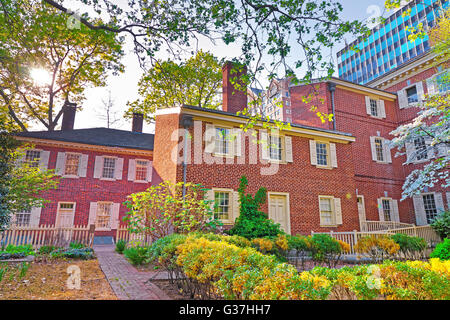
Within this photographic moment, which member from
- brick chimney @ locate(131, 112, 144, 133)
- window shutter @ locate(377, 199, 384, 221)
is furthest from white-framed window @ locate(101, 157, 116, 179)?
window shutter @ locate(377, 199, 384, 221)

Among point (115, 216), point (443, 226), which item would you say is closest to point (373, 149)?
point (443, 226)

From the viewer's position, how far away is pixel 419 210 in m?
18.0

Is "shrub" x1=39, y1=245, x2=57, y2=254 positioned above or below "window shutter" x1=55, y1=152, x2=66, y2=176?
below

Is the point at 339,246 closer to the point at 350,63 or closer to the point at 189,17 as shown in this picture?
the point at 189,17

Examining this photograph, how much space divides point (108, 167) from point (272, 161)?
1193cm

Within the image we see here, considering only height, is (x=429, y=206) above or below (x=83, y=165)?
below

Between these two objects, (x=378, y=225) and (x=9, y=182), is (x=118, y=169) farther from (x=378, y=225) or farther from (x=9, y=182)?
(x=378, y=225)

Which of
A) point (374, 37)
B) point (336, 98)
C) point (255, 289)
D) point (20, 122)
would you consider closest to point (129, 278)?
point (255, 289)

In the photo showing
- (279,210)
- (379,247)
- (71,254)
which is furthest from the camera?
(279,210)

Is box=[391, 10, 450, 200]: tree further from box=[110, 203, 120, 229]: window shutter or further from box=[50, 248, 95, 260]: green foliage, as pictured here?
box=[110, 203, 120, 229]: window shutter

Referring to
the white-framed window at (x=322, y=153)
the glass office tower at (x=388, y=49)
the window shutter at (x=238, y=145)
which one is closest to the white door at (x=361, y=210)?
the white-framed window at (x=322, y=153)

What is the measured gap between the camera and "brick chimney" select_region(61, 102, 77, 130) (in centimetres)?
2002

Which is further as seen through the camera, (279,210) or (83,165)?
(83,165)

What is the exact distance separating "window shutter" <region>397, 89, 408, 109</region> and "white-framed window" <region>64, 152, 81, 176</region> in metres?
23.4
